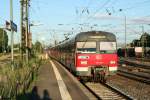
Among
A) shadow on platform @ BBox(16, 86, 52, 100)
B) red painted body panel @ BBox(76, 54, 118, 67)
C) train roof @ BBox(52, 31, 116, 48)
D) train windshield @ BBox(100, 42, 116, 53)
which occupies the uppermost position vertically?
train roof @ BBox(52, 31, 116, 48)

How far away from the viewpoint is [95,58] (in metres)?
22.2

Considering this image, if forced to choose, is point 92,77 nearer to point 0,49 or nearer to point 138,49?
point 138,49

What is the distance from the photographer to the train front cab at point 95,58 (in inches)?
873

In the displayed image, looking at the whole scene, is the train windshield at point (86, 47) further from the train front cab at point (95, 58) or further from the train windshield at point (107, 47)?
the train windshield at point (107, 47)

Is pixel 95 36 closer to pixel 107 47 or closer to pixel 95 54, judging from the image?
pixel 107 47

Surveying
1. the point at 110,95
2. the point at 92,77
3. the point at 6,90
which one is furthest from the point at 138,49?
the point at 6,90

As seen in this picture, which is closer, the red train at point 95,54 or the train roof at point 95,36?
the red train at point 95,54

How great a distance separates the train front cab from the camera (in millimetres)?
22172

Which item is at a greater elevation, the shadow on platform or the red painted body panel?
the red painted body panel

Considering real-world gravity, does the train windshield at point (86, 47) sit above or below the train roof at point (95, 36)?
below

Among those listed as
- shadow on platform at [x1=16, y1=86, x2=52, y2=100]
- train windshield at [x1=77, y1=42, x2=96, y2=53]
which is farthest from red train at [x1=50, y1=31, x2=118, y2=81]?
shadow on platform at [x1=16, y1=86, x2=52, y2=100]

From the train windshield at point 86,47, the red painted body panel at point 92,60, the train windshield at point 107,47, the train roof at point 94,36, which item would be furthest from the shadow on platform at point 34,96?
the train windshield at point 107,47

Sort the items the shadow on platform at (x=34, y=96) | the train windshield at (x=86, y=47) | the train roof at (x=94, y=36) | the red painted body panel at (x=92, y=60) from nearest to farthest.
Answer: the shadow on platform at (x=34, y=96) < the red painted body panel at (x=92, y=60) < the train windshield at (x=86, y=47) < the train roof at (x=94, y=36)

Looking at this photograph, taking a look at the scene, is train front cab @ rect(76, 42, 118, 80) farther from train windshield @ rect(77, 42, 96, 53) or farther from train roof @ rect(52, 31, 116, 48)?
train roof @ rect(52, 31, 116, 48)
